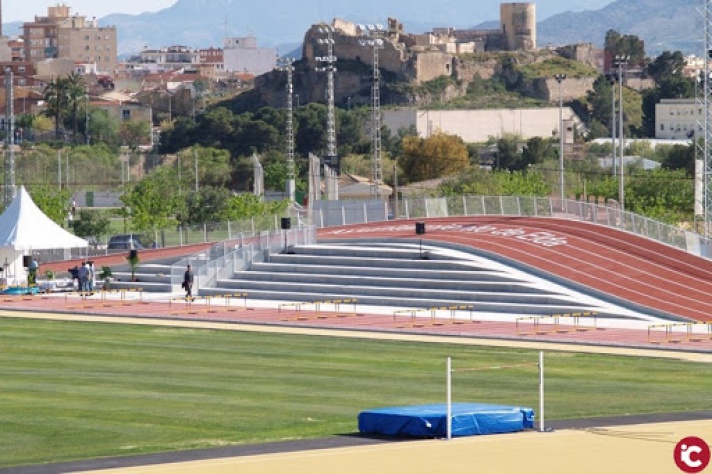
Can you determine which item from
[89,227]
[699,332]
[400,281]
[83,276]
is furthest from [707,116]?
[89,227]

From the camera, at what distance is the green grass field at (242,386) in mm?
32156

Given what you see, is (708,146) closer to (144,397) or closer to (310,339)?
(310,339)

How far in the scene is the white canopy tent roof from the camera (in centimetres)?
7344

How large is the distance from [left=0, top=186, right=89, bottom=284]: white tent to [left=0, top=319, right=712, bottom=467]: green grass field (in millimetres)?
19476

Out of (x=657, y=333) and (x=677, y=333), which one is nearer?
(x=677, y=333)

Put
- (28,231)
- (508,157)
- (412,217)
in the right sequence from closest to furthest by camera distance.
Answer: (28,231) < (412,217) < (508,157)

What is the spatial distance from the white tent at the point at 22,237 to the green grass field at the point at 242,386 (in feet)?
63.9

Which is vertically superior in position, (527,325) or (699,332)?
(527,325)

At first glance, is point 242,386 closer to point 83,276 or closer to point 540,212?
point 83,276

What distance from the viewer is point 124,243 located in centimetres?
8531

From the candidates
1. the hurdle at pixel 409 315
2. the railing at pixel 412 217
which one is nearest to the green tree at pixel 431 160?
the railing at pixel 412 217

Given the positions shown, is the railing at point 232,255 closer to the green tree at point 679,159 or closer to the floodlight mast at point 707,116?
the floodlight mast at point 707,116

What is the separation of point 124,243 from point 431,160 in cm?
7497

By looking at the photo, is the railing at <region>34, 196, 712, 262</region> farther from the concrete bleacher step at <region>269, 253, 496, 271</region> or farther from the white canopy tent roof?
the white canopy tent roof
